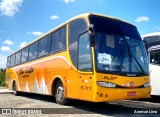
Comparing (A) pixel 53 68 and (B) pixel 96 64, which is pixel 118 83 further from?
(A) pixel 53 68

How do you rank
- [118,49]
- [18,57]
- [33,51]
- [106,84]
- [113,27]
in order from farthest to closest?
[18,57], [33,51], [113,27], [118,49], [106,84]

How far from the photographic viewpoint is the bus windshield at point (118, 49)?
9164 millimetres

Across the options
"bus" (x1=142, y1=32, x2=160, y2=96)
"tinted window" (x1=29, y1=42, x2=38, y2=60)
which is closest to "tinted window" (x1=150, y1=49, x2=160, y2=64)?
"bus" (x1=142, y1=32, x2=160, y2=96)

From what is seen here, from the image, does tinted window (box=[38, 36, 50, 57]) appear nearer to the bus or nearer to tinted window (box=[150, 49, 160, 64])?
the bus

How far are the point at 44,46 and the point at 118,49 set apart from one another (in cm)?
563

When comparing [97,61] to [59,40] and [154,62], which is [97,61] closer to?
[59,40]

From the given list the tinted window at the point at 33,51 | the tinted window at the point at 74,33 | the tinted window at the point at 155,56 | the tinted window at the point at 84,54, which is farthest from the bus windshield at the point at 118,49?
the tinted window at the point at 33,51

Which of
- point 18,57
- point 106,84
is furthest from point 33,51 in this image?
point 106,84

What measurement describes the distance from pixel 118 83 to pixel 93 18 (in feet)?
7.75

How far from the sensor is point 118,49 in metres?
9.59

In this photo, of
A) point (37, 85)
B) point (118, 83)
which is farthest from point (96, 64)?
point (37, 85)

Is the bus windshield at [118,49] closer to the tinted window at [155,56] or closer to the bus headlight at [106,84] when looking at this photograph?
the bus headlight at [106,84]

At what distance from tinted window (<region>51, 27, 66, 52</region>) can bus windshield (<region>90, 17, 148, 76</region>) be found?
7.54 ft

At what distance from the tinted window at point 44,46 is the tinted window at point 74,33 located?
2892 millimetres
